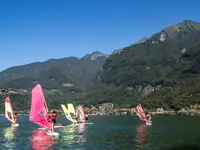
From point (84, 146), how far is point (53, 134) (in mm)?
16235

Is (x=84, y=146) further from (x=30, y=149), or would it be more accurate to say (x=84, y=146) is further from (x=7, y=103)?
(x=7, y=103)

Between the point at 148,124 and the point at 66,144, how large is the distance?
199ft

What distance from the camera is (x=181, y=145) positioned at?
2430 inches

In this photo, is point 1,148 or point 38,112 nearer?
point 1,148

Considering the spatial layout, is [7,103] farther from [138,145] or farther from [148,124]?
[138,145]

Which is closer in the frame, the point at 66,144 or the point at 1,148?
the point at 1,148

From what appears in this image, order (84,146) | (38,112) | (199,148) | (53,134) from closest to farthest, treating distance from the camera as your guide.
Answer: (199,148) → (84,146) → (38,112) → (53,134)

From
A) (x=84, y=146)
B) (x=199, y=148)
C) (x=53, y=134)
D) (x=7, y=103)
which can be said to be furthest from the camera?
(x=7, y=103)

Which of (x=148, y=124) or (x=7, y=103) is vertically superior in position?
(x=7, y=103)

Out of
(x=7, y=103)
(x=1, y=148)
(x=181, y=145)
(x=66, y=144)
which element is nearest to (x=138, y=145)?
(x=181, y=145)

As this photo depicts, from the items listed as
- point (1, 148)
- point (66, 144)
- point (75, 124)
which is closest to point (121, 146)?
point (66, 144)

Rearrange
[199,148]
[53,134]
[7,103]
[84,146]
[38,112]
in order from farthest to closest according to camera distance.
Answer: [7,103]
[53,134]
[38,112]
[84,146]
[199,148]

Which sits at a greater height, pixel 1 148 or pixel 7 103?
pixel 7 103

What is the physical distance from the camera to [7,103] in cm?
11856
